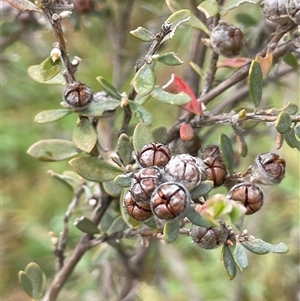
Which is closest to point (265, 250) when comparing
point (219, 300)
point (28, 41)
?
point (28, 41)

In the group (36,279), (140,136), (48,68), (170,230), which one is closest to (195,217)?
(170,230)

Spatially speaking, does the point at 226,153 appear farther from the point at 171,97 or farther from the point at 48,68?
the point at 48,68

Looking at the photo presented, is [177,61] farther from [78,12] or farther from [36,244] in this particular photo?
[36,244]

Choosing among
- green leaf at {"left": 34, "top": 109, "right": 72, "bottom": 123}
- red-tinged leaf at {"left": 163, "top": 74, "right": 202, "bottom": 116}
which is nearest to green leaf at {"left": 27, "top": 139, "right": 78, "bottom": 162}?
green leaf at {"left": 34, "top": 109, "right": 72, "bottom": 123}

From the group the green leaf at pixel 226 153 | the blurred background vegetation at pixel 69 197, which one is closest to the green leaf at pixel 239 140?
the green leaf at pixel 226 153

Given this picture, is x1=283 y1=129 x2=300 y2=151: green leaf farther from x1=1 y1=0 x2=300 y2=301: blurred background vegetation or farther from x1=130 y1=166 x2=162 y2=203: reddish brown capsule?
x1=1 y1=0 x2=300 y2=301: blurred background vegetation
